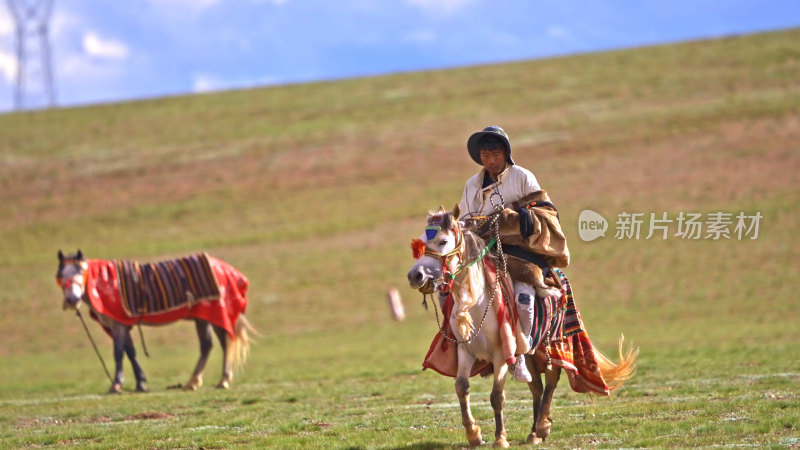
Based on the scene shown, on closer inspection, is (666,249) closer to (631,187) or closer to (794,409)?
(631,187)

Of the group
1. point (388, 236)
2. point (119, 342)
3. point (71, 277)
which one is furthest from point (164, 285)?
point (388, 236)

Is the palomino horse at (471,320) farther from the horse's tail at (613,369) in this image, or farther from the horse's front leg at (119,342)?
the horse's front leg at (119,342)

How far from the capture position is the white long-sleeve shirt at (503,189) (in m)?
8.58

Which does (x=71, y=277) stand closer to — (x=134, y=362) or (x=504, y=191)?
(x=134, y=362)

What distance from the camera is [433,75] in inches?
2564

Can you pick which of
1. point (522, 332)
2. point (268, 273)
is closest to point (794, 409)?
point (522, 332)

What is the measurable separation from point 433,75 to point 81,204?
1112 inches

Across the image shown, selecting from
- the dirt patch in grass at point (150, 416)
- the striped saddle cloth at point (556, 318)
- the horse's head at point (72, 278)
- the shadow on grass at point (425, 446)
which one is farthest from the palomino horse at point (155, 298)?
the striped saddle cloth at point (556, 318)

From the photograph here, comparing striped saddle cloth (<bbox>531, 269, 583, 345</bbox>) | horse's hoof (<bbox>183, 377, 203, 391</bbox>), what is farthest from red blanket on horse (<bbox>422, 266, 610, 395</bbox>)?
horse's hoof (<bbox>183, 377, 203, 391</bbox>)

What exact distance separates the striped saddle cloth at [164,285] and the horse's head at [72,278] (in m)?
0.65

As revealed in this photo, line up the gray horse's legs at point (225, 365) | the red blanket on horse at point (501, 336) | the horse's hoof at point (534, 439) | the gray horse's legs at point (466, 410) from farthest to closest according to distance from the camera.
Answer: the gray horse's legs at point (225, 365) < the horse's hoof at point (534, 439) < the red blanket on horse at point (501, 336) < the gray horse's legs at point (466, 410)

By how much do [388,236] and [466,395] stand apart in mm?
28261

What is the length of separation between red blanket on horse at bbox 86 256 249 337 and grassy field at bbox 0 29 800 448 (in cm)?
128

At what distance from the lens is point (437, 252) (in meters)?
7.73
